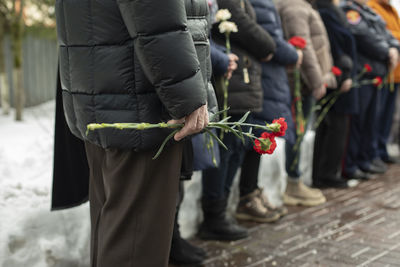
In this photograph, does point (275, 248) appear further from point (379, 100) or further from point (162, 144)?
point (379, 100)

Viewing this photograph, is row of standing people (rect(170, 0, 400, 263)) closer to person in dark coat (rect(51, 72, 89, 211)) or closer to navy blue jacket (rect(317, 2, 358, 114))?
navy blue jacket (rect(317, 2, 358, 114))

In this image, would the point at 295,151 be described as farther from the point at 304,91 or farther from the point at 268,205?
the point at 268,205

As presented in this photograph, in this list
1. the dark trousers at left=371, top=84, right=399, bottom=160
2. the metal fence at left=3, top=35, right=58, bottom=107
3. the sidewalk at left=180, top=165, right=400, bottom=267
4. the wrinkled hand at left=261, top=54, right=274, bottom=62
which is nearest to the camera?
the sidewalk at left=180, top=165, right=400, bottom=267

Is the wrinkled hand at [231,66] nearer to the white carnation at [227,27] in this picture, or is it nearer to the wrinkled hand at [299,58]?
the white carnation at [227,27]

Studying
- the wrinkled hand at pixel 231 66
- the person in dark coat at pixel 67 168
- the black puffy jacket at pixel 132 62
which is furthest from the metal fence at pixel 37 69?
the black puffy jacket at pixel 132 62

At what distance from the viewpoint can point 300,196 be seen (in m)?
4.45

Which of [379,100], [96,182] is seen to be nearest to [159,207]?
[96,182]

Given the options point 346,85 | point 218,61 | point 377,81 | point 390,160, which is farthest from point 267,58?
point 390,160

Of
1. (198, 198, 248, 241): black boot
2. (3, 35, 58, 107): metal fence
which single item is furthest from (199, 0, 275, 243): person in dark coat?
(3, 35, 58, 107): metal fence

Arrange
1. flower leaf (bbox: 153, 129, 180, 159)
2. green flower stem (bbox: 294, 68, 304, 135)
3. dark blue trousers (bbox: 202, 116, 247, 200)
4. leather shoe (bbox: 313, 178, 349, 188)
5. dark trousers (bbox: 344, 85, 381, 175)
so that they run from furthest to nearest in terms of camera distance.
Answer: dark trousers (bbox: 344, 85, 381, 175), leather shoe (bbox: 313, 178, 349, 188), green flower stem (bbox: 294, 68, 304, 135), dark blue trousers (bbox: 202, 116, 247, 200), flower leaf (bbox: 153, 129, 180, 159)

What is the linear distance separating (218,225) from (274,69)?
4.18 feet

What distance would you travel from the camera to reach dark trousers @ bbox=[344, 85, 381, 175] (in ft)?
17.8

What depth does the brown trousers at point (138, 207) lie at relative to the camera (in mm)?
1880

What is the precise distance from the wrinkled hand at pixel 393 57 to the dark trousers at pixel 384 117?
1.22 ft
